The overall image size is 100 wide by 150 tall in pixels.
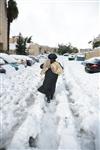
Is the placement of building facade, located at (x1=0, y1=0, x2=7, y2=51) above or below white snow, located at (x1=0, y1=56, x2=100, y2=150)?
above

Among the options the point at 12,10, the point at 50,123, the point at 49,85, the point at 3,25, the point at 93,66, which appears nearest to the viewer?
the point at 50,123

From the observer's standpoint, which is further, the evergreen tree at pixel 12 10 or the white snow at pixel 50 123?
the evergreen tree at pixel 12 10

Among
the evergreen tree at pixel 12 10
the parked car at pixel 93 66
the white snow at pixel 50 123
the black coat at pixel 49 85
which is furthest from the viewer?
the evergreen tree at pixel 12 10

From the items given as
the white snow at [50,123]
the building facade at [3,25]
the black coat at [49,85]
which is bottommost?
the white snow at [50,123]

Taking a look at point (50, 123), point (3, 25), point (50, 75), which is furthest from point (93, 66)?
point (3, 25)

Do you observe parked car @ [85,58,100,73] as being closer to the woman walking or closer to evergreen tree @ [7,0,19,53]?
the woman walking

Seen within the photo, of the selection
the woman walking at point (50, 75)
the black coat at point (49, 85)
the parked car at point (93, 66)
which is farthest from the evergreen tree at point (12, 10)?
the black coat at point (49, 85)

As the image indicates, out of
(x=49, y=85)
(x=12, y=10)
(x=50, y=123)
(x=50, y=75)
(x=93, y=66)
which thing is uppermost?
(x=12, y=10)

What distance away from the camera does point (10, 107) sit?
8.95 m

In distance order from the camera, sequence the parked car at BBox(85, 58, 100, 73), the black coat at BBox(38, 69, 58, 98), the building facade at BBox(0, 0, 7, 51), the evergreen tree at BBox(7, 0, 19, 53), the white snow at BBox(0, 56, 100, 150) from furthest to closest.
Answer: the evergreen tree at BBox(7, 0, 19, 53), the building facade at BBox(0, 0, 7, 51), the parked car at BBox(85, 58, 100, 73), the black coat at BBox(38, 69, 58, 98), the white snow at BBox(0, 56, 100, 150)

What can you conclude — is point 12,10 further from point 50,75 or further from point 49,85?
point 49,85

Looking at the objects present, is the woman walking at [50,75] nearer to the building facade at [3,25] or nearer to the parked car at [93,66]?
the parked car at [93,66]

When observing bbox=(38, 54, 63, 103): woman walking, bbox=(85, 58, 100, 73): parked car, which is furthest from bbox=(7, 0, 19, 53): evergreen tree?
bbox=(38, 54, 63, 103): woman walking

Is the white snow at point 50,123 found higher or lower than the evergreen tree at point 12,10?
lower
